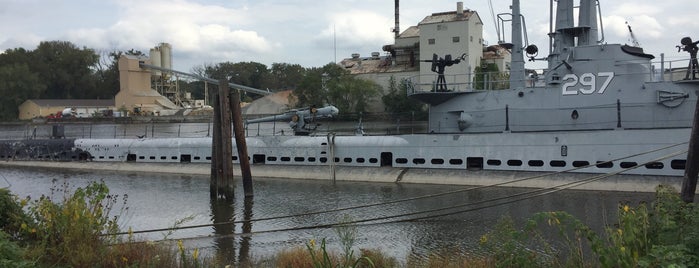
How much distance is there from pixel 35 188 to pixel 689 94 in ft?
87.5

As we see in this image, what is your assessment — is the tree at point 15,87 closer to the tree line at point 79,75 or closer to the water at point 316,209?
the tree line at point 79,75

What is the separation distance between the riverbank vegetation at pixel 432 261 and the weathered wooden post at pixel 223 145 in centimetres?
924

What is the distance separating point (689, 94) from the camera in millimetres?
19094

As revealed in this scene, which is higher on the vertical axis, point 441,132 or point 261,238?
point 441,132

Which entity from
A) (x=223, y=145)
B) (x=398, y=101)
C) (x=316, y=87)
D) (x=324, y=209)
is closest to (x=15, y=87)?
(x=316, y=87)

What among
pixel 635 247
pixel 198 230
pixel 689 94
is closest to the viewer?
pixel 635 247

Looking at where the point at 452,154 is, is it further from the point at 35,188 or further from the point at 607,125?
the point at 35,188

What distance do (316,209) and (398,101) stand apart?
136 feet

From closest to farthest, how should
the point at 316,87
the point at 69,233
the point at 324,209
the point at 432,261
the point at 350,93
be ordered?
1. the point at 69,233
2. the point at 432,261
3. the point at 324,209
4. the point at 350,93
5. the point at 316,87

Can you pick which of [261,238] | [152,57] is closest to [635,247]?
[261,238]

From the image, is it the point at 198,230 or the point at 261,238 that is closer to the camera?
the point at 261,238

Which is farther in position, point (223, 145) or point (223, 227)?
point (223, 145)

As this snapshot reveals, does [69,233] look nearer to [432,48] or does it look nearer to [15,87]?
[432,48]

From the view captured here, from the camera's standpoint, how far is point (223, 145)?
19.1 m
